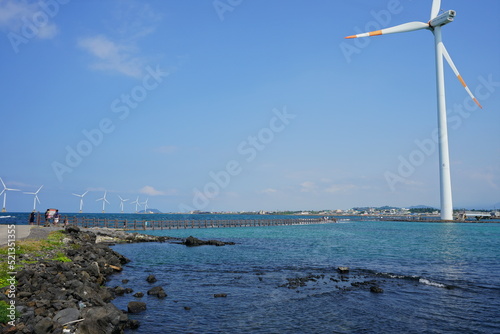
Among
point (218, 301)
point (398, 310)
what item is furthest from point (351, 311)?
point (218, 301)

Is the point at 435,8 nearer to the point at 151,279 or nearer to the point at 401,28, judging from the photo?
the point at 401,28

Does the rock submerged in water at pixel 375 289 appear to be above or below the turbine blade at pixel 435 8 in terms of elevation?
below

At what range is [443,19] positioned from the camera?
3381 inches

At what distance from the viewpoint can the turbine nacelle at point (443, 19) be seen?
8550 centimetres

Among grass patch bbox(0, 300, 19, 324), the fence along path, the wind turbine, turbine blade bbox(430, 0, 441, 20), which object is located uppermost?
turbine blade bbox(430, 0, 441, 20)

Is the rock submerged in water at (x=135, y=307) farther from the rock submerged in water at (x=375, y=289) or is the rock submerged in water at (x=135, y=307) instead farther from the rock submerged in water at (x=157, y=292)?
the rock submerged in water at (x=375, y=289)

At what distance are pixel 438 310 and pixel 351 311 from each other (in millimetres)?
4411

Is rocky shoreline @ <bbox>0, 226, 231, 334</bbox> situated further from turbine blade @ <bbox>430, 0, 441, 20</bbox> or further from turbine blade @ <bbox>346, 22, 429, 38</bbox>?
turbine blade @ <bbox>430, 0, 441, 20</bbox>

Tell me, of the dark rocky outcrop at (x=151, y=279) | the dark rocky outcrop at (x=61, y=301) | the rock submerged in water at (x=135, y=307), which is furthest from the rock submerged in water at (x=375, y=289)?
the dark rocky outcrop at (x=151, y=279)

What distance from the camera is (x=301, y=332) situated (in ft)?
45.3

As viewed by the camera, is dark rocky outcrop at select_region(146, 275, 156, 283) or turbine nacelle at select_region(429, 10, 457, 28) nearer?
dark rocky outcrop at select_region(146, 275, 156, 283)

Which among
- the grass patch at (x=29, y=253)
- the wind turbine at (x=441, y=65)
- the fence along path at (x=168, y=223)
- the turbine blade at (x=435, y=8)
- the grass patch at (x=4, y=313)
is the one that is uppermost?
the turbine blade at (x=435, y=8)

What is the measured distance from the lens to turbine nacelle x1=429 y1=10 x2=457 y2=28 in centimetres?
8550

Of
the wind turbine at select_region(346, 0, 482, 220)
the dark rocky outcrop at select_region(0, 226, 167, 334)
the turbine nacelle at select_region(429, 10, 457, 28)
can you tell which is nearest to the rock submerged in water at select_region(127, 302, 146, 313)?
the dark rocky outcrop at select_region(0, 226, 167, 334)
